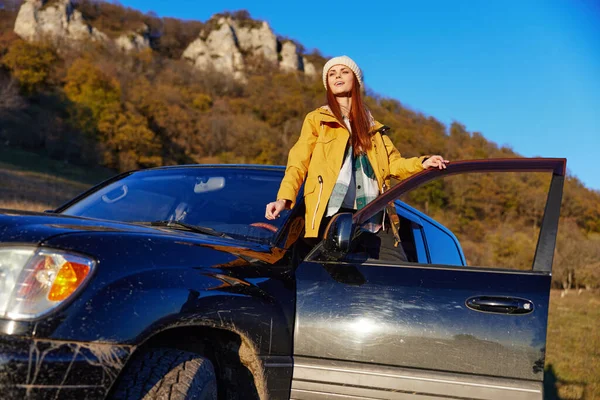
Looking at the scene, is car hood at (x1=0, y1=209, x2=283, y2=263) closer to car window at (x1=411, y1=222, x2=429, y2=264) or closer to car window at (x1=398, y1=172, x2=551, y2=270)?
car window at (x1=398, y1=172, x2=551, y2=270)

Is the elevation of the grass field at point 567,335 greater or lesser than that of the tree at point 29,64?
lesser

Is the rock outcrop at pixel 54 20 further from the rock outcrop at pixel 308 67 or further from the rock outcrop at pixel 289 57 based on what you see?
the rock outcrop at pixel 308 67

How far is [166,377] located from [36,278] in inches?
20.2

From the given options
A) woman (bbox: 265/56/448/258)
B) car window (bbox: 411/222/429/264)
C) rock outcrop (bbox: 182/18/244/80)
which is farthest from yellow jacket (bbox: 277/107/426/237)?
rock outcrop (bbox: 182/18/244/80)

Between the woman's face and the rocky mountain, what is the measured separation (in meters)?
96.8

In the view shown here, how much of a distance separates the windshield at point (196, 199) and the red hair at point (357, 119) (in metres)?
0.45

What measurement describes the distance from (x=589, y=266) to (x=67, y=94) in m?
55.5

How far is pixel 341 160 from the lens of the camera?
3053mm

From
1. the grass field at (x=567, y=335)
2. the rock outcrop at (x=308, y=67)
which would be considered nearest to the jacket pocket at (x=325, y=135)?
the grass field at (x=567, y=335)

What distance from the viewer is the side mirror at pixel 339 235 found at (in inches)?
93.4

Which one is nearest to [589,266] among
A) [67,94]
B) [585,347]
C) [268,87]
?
[585,347]

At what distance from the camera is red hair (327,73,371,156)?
3.21 metres

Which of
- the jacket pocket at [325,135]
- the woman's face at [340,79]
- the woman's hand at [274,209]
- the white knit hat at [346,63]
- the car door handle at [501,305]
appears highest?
the white knit hat at [346,63]

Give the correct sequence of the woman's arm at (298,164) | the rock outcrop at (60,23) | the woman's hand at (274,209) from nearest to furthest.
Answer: the woman's hand at (274,209) < the woman's arm at (298,164) < the rock outcrop at (60,23)
